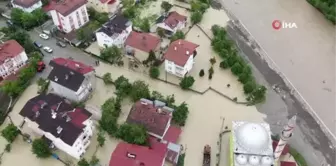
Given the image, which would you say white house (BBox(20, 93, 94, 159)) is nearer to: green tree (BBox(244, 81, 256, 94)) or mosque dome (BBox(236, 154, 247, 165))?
mosque dome (BBox(236, 154, 247, 165))

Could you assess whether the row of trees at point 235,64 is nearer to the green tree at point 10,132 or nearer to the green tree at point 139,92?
the green tree at point 139,92

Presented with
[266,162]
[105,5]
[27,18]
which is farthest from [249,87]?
[27,18]

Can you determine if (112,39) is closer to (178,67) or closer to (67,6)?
(67,6)

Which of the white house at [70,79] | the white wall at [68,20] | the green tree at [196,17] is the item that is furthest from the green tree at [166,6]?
the white house at [70,79]

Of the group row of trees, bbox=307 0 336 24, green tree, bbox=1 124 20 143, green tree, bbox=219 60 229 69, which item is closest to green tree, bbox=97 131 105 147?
green tree, bbox=1 124 20 143

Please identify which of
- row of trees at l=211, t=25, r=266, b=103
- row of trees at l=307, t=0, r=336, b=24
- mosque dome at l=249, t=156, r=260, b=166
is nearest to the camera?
mosque dome at l=249, t=156, r=260, b=166

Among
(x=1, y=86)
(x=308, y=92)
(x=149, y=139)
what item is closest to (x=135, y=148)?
(x=149, y=139)

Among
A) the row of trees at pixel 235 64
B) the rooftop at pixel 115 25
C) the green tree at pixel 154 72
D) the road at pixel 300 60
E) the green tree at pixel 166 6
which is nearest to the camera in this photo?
the road at pixel 300 60
